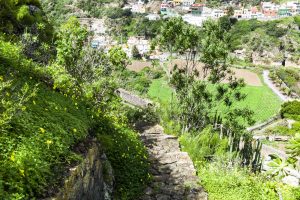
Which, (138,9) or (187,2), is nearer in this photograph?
(138,9)

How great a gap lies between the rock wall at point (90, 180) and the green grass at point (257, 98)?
29920 millimetres

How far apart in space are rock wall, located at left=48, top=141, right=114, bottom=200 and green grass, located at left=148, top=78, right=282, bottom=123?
98.2 feet

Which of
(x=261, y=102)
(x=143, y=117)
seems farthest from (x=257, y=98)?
(x=143, y=117)

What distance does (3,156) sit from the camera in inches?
165

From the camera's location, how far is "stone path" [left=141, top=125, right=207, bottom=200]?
27.6 ft

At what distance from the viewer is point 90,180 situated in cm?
572

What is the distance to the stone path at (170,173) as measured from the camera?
331 inches

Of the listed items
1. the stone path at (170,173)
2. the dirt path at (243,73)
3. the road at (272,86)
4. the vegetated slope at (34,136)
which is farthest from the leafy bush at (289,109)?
the vegetated slope at (34,136)

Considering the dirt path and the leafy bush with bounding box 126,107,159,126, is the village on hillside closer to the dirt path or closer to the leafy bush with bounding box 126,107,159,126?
the dirt path

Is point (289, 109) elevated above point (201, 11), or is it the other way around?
point (201, 11)

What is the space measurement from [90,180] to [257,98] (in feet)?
128

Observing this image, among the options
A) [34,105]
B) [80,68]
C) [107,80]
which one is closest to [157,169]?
[107,80]

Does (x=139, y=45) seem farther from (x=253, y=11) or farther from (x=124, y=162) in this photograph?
(x=124, y=162)

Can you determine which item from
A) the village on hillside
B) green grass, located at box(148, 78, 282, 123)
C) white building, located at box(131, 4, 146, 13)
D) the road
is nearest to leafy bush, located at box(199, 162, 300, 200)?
green grass, located at box(148, 78, 282, 123)
